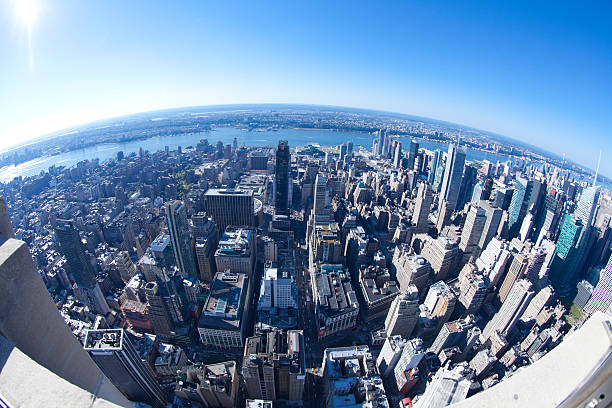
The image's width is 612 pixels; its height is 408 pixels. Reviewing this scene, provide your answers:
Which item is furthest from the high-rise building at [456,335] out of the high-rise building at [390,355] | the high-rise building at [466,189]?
the high-rise building at [466,189]

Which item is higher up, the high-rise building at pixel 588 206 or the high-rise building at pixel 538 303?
the high-rise building at pixel 588 206

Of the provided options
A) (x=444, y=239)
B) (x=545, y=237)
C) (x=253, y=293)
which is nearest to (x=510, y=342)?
(x=444, y=239)

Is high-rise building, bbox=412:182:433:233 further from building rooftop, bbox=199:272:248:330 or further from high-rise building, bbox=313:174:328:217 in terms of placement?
building rooftop, bbox=199:272:248:330

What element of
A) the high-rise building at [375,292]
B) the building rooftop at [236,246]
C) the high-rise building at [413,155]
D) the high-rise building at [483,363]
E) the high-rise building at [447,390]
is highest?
the high-rise building at [413,155]

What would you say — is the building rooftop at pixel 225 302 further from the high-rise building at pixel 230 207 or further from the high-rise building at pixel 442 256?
the high-rise building at pixel 442 256

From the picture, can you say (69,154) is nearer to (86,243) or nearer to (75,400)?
(86,243)

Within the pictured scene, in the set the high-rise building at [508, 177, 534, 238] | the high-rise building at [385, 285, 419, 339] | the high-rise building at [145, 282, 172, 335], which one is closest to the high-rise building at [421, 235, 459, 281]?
the high-rise building at [385, 285, 419, 339]
